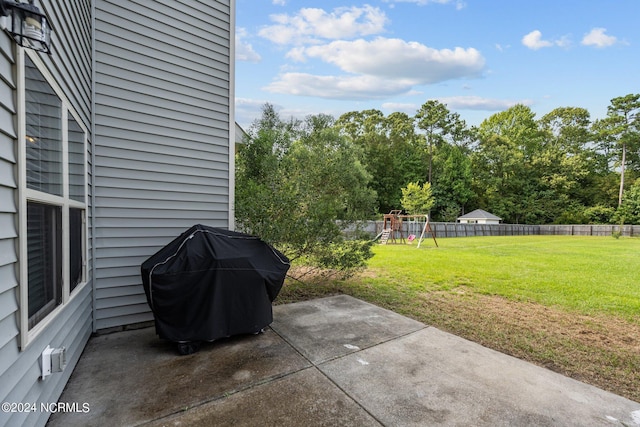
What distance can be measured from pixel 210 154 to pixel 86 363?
2.38m

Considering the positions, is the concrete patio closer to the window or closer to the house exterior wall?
the house exterior wall

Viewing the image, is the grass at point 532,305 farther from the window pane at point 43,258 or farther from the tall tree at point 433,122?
the tall tree at point 433,122

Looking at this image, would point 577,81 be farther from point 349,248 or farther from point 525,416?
point 525,416

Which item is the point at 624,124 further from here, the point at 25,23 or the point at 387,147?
the point at 25,23

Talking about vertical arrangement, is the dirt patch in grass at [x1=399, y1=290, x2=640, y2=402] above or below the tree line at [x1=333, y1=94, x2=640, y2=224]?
below

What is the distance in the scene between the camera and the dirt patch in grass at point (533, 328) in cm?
246

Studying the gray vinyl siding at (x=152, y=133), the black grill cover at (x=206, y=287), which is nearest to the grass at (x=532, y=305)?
the black grill cover at (x=206, y=287)

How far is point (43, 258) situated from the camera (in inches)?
67.1

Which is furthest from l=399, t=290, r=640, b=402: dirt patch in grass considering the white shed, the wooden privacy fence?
the white shed

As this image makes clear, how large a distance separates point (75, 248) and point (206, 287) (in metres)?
1.10

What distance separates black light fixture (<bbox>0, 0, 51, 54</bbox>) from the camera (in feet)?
3.84

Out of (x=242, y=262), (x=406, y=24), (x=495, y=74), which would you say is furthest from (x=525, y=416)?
(x=495, y=74)

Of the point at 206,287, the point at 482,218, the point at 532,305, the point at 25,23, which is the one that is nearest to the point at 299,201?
the point at 206,287

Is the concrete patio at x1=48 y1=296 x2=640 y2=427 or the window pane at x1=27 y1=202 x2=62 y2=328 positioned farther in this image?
the concrete patio at x1=48 y1=296 x2=640 y2=427
